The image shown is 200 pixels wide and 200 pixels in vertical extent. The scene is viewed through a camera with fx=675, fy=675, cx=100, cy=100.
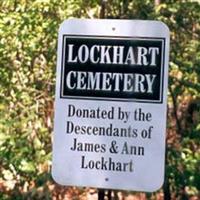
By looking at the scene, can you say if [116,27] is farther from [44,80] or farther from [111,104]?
[44,80]

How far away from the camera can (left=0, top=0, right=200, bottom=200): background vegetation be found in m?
3.66

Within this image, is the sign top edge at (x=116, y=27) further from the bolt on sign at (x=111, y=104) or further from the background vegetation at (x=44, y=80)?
the background vegetation at (x=44, y=80)

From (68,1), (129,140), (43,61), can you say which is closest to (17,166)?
(43,61)

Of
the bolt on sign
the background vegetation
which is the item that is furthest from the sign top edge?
the background vegetation

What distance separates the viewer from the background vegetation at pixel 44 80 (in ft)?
12.0

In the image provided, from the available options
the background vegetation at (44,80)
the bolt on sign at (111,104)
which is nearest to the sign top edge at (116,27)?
the bolt on sign at (111,104)

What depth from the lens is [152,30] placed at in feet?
7.95

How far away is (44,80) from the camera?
156 inches

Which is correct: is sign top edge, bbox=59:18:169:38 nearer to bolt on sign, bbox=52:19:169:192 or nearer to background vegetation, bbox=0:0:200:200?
bolt on sign, bbox=52:19:169:192

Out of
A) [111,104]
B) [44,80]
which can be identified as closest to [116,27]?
[111,104]

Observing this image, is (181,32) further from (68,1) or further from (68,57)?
(68,57)

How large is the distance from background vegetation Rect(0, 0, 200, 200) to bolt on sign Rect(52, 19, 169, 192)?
1.08m

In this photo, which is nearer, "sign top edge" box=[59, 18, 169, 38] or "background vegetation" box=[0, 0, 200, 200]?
"sign top edge" box=[59, 18, 169, 38]

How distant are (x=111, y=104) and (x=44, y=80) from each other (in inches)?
61.7
